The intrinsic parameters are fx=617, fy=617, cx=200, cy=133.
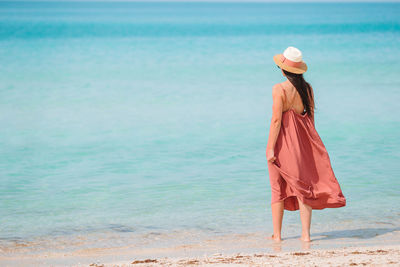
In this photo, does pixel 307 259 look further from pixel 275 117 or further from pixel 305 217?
pixel 275 117

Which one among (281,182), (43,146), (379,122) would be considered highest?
(379,122)

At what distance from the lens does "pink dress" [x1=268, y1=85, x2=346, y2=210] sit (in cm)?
478

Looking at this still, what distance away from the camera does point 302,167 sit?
480cm

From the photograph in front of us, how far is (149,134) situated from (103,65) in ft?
41.3

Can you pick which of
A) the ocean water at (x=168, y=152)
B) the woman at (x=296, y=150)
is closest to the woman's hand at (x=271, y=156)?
the woman at (x=296, y=150)

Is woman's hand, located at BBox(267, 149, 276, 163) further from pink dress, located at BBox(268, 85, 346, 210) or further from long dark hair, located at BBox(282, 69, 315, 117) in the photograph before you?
long dark hair, located at BBox(282, 69, 315, 117)

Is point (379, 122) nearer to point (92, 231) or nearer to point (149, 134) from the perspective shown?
point (149, 134)

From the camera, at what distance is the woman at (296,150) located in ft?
15.5

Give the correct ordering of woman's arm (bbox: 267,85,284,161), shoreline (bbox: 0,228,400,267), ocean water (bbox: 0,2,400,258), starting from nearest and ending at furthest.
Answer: shoreline (bbox: 0,228,400,267) < woman's arm (bbox: 267,85,284,161) < ocean water (bbox: 0,2,400,258)

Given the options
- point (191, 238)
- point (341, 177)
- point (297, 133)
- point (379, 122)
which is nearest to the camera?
point (297, 133)

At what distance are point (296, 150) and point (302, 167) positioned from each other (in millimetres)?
143

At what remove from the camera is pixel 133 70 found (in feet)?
70.3

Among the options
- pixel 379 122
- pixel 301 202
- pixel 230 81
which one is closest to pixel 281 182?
pixel 301 202

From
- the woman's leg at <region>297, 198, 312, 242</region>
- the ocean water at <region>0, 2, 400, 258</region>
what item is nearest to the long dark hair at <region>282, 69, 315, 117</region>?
the woman's leg at <region>297, 198, 312, 242</region>
